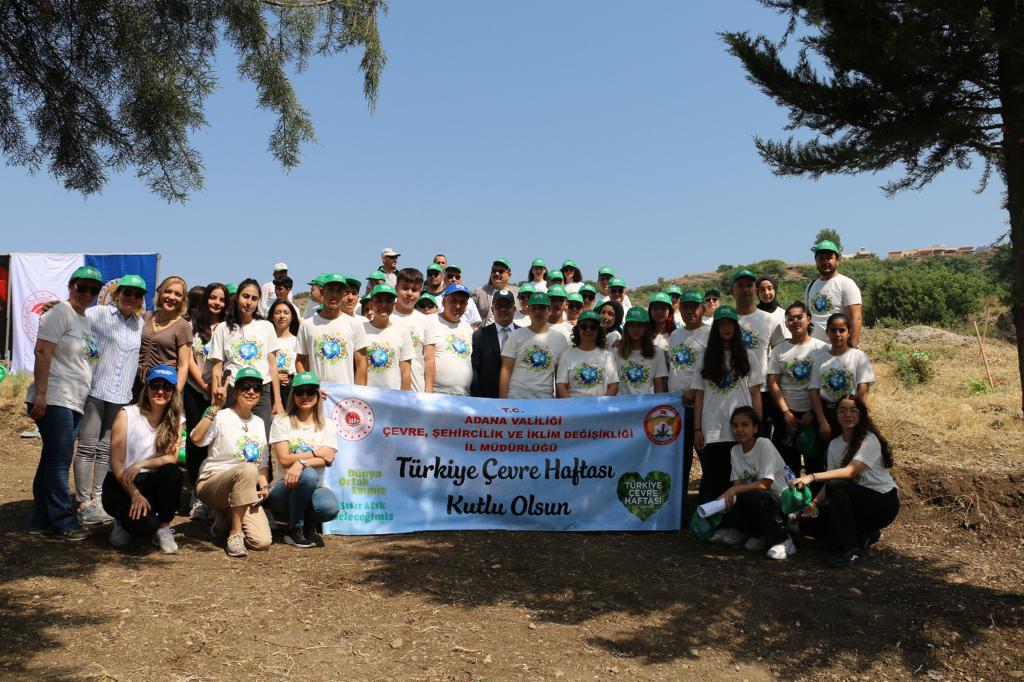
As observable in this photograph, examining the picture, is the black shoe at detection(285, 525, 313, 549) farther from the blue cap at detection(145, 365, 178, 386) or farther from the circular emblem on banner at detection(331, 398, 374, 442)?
the blue cap at detection(145, 365, 178, 386)

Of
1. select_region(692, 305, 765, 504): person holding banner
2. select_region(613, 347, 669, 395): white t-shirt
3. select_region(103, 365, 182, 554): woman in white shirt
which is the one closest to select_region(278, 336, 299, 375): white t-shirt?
select_region(103, 365, 182, 554): woman in white shirt

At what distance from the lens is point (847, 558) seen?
244 inches

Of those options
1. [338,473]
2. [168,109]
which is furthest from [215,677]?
[168,109]

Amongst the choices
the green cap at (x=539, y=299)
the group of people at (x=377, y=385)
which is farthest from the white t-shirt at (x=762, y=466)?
the green cap at (x=539, y=299)

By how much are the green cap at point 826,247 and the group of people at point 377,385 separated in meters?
0.02

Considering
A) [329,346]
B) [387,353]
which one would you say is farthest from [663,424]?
[329,346]

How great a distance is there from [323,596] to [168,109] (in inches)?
123

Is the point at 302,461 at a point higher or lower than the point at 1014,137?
lower

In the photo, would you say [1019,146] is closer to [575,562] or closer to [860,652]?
[860,652]

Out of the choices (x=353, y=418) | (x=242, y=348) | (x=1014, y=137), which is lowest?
(x=353, y=418)

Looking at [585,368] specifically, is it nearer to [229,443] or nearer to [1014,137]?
[229,443]

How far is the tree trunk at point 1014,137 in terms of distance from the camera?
441 cm

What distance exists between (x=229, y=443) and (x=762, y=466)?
403cm

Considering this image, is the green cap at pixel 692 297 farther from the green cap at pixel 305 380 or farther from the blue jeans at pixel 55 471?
the blue jeans at pixel 55 471
